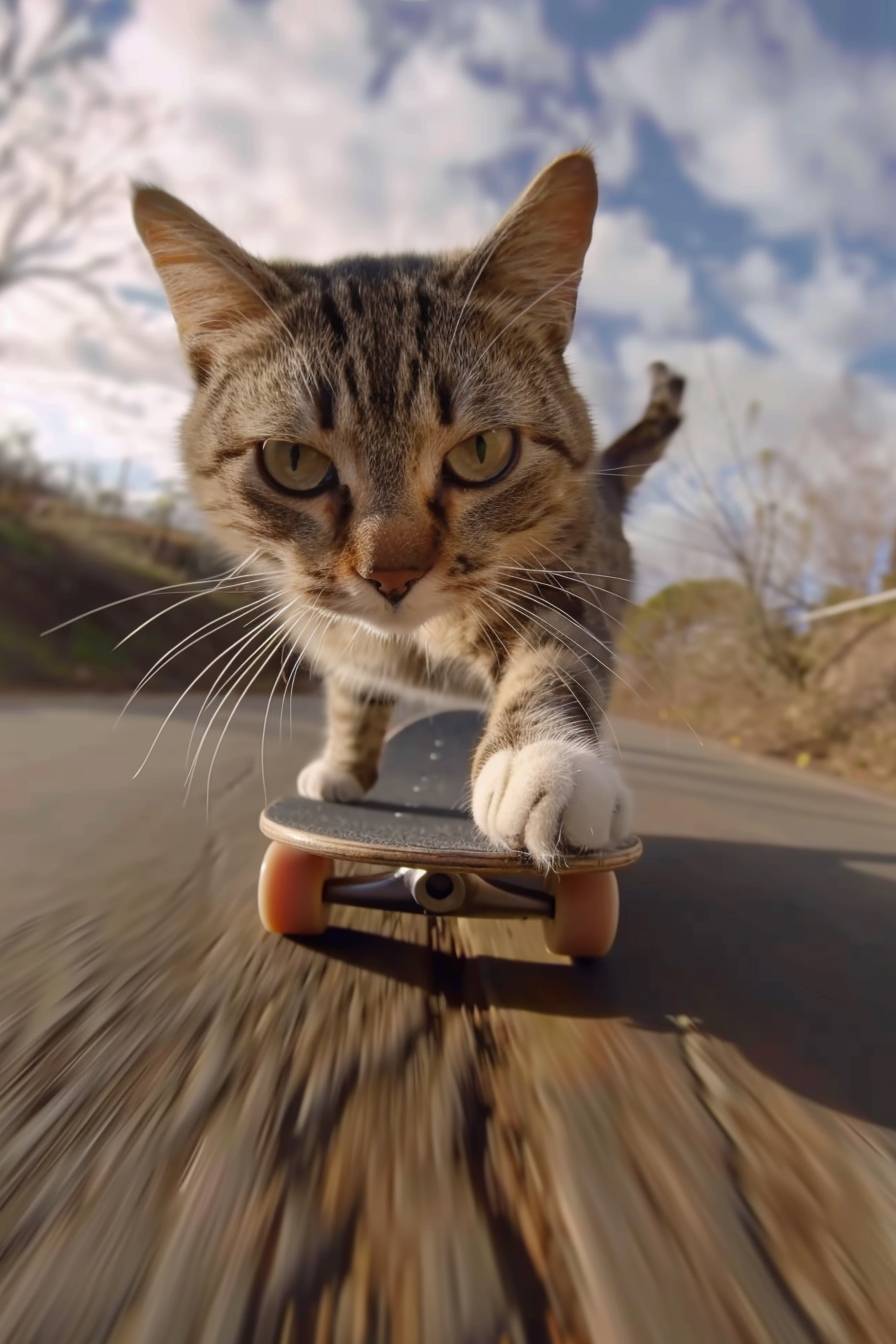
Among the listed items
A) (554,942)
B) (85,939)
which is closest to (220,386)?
(85,939)

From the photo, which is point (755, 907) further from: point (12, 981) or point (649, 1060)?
point (12, 981)

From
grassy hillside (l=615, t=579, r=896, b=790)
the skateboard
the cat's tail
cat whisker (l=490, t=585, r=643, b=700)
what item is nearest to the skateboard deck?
the skateboard

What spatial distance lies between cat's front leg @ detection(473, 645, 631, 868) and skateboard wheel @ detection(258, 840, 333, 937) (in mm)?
173

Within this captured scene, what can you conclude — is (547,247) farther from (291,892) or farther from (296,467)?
(291,892)

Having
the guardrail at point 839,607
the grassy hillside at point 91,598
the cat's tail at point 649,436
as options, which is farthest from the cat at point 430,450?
the grassy hillside at point 91,598

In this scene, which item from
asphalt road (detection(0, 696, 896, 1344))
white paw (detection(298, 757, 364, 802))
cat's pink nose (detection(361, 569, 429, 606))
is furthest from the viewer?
white paw (detection(298, 757, 364, 802))

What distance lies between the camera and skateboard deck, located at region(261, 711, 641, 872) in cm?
66

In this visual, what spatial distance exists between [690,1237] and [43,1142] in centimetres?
36

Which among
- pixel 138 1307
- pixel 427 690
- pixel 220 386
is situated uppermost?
pixel 220 386

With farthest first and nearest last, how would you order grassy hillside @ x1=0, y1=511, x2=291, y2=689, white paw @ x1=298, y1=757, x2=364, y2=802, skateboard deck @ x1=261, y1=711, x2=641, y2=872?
grassy hillside @ x1=0, y1=511, x2=291, y2=689
white paw @ x1=298, y1=757, x2=364, y2=802
skateboard deck @ x1=261, y1=711, x2=641, y2=872

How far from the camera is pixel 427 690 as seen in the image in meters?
1.22

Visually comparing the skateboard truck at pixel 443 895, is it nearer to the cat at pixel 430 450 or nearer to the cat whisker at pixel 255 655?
the cat at pixel 430 450

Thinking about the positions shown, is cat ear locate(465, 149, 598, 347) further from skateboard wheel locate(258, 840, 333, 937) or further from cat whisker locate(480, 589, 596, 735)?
skateboard wheel locate(258, 840, 333, 937)

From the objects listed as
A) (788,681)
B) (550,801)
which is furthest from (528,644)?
(788,681)
